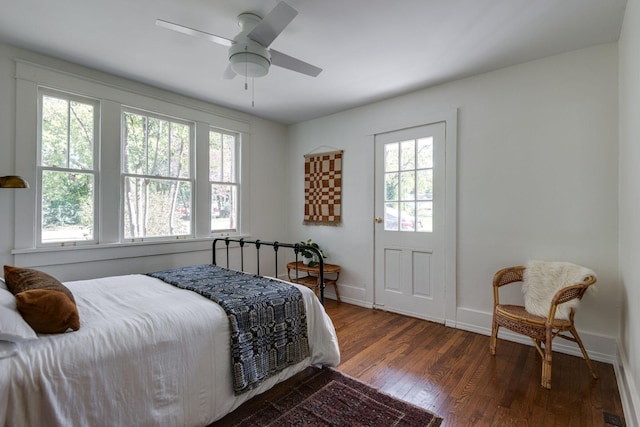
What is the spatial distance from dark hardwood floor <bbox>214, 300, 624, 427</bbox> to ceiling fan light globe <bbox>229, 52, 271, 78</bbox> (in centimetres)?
216

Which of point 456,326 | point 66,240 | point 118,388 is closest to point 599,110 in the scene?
point 456,326

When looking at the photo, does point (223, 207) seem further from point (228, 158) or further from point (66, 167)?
point (66, 167)

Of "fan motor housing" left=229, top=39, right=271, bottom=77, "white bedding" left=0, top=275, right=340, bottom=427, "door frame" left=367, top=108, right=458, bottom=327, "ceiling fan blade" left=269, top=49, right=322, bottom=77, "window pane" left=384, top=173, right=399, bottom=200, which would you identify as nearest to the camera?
"white bedding" left=0, top=275, right=340, bottom=427

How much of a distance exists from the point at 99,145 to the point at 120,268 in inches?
48.2

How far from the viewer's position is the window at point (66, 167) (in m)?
2.68

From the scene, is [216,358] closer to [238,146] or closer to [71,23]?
[71,23]

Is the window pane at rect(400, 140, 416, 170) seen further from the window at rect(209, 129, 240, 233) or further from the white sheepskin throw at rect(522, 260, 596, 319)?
the window at rect(209, 129, 240, 233)

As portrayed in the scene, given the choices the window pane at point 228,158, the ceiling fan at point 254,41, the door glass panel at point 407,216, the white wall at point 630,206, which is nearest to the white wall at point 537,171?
the white wall at point 630,206

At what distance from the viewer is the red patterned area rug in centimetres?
169

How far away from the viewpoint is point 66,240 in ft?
9.13

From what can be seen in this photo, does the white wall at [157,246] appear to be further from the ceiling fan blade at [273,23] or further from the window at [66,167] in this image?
the ceiling fan blade at [273,23]

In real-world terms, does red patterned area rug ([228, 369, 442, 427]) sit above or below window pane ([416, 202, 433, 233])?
below

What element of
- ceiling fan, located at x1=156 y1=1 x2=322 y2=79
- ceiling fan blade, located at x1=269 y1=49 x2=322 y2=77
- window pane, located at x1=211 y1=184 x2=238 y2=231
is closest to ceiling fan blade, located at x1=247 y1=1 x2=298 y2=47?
ceiling fan, located at x1=156 y1=1 x2=322 y2=79

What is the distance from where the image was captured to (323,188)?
4254mm
